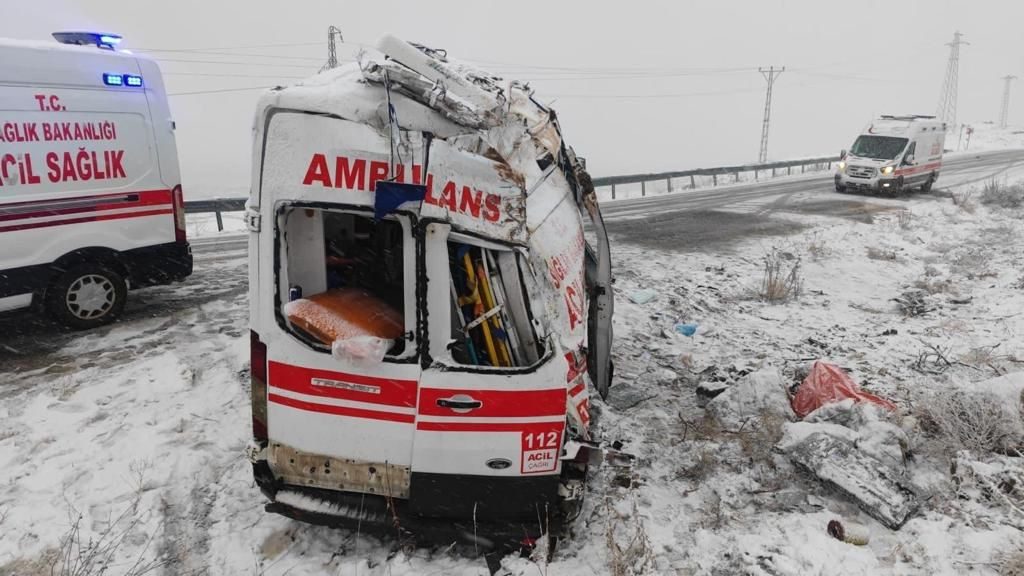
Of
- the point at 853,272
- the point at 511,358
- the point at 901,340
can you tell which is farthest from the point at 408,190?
the point at 853,272

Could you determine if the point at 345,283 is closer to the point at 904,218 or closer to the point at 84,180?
the point at 84,180

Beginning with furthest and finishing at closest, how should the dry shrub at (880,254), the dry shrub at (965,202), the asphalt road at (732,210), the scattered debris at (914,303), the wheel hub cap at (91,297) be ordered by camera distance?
the dry shrub at (965,202)
the asphalt road at (732,210)
the dry shrub at (880,254)
the scattered debris at (914,303)
the wheel hub cap at (91,297)

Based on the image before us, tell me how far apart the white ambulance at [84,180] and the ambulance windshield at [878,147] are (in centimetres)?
1984

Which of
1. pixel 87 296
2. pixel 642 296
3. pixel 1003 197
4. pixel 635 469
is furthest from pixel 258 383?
pixel 1003 197

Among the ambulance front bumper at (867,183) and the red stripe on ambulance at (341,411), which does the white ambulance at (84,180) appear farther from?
the ambulance front bumper at (867,183)

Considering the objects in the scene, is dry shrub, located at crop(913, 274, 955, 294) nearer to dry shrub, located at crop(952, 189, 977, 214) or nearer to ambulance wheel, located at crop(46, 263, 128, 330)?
dry shrub, located at crop(952, 189, 977, 214)

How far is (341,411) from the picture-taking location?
3266 mm

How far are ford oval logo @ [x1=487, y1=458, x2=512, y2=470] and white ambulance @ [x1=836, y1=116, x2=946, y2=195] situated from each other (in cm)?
1962

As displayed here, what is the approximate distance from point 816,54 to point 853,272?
18956 cm

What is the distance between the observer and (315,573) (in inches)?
137

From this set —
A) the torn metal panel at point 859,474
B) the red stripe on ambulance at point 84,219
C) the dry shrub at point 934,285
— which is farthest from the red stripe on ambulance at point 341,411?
the dry shrub at point 934,285

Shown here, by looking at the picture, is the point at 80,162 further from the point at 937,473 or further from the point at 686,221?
the point at 686,221

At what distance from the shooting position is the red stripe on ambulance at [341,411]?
3.23 m

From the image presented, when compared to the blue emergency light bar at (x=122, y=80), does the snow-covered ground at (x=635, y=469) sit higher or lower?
lower
